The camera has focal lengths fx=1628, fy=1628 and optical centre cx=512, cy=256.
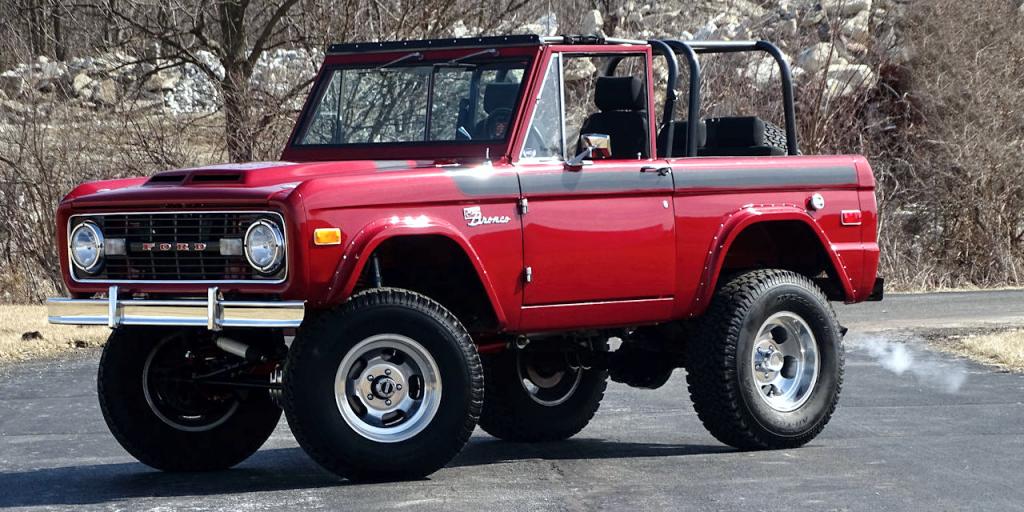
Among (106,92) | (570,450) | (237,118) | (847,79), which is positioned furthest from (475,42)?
(847,79)

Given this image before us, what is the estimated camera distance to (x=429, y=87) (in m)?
8.95

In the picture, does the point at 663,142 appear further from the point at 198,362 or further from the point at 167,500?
the point at 167,500

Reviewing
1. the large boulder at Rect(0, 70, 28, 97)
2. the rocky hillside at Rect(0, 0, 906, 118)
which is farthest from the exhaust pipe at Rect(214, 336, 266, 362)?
the large boulder at Rect(0, 70, 28, 97)

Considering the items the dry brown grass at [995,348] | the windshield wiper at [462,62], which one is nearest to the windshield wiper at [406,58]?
the windshield wiper at [462,62]

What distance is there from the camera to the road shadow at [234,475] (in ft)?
24.8

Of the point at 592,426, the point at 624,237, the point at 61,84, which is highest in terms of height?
the point at 61,84

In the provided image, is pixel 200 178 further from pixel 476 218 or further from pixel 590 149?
pixel 590 149

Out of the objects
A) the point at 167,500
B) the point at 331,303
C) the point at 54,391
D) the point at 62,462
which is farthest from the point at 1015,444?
the point at 54,391

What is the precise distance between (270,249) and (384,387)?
0.85 meters

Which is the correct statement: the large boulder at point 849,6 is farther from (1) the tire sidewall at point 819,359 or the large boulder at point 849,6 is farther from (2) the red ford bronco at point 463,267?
(1) the tire sidewall at point 819,359

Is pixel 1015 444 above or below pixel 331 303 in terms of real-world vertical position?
below

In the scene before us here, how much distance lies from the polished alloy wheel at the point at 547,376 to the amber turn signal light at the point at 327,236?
7.77 ft

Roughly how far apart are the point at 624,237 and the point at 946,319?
9345 mm

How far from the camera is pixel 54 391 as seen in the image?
1203cm
